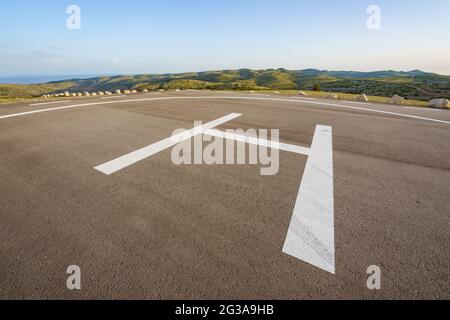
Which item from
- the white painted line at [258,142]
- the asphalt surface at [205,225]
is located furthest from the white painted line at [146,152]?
the white painted line at [258,142]

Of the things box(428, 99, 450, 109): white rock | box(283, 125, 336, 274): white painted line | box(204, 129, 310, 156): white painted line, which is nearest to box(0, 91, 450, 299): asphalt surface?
box(283, 125, 336, 274): white painted line

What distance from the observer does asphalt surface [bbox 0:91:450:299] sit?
5.18ft

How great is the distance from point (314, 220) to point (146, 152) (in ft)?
9.62

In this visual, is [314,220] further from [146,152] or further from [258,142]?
[146,152]

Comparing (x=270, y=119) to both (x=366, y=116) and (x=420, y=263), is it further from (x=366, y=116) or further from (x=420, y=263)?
(x=420, y=263)

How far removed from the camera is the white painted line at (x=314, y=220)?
5.97ft

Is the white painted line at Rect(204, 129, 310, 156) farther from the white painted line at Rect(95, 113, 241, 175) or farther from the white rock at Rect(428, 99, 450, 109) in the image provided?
the white rock at Rect(428, 99, 450, 109)

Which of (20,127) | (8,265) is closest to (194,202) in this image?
(8,265)

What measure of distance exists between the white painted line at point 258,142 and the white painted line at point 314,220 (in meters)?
0.54

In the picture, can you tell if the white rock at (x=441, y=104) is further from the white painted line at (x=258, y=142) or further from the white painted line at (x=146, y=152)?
the white painted line at (x=146, y=152)

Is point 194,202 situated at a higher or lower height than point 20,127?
lower

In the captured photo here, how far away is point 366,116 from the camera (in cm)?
715

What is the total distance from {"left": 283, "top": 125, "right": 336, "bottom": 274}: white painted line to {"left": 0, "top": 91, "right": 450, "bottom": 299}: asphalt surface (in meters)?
0.07

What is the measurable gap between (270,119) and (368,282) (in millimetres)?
5331
